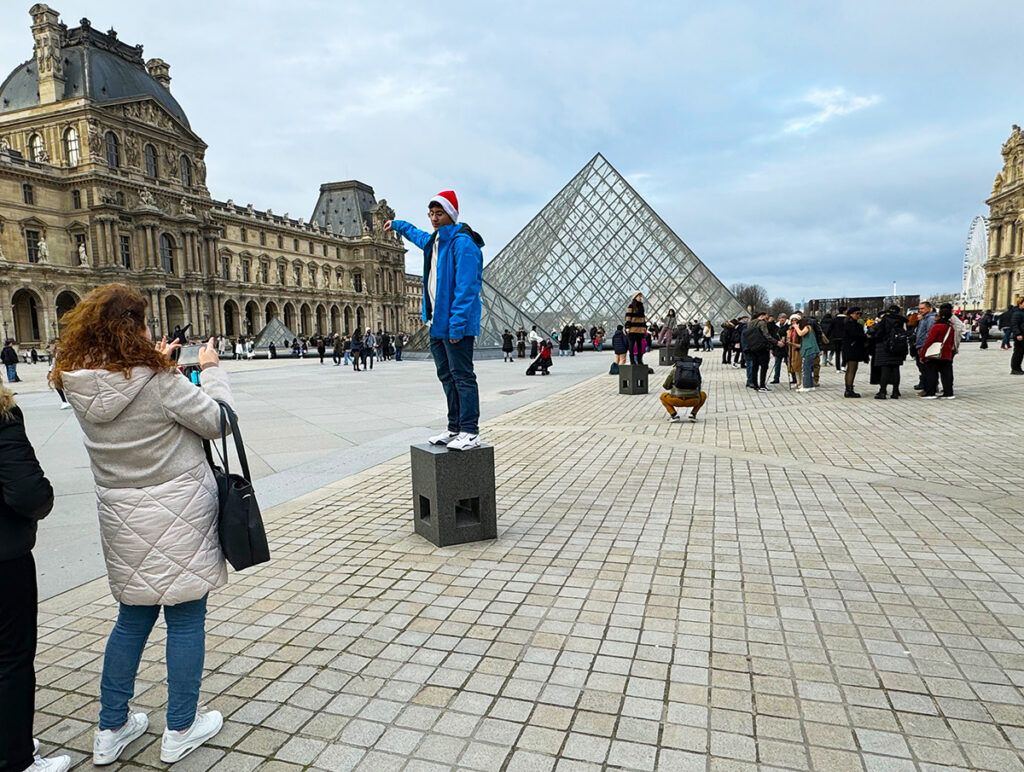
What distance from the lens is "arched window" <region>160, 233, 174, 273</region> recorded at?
62.4 m

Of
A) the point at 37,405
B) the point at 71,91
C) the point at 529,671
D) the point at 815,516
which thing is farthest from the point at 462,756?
the point at 71,91

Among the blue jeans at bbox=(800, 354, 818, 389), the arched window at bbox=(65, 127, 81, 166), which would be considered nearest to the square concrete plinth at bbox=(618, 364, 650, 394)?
the blue jeans at bbox=(800, 354, 818, 389)

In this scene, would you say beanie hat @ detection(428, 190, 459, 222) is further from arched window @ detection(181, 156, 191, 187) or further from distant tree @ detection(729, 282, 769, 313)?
distant tree @ detection(729, 282, 769, 313)

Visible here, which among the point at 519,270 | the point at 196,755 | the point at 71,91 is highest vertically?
the point at 71,91

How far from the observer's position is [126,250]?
58844 millimetres

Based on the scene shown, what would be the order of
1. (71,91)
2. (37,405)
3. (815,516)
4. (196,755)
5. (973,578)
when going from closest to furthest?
1. (196,755)
2. (973,578)
3. (815,516)
4. (37,405)
5. (71,91)

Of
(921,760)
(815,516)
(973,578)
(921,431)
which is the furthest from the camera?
(921,431)

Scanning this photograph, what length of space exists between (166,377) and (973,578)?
13.5 ft

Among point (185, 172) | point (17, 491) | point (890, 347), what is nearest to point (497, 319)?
point (890, 347)

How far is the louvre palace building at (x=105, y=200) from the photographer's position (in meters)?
53.1

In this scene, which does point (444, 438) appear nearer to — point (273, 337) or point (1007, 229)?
point (273, 337)

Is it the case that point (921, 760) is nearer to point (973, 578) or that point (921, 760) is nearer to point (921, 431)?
point (973, 578)

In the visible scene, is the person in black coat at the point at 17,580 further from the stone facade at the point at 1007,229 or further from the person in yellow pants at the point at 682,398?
the stone facade at the point at 1007,229

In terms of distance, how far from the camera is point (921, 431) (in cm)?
807
